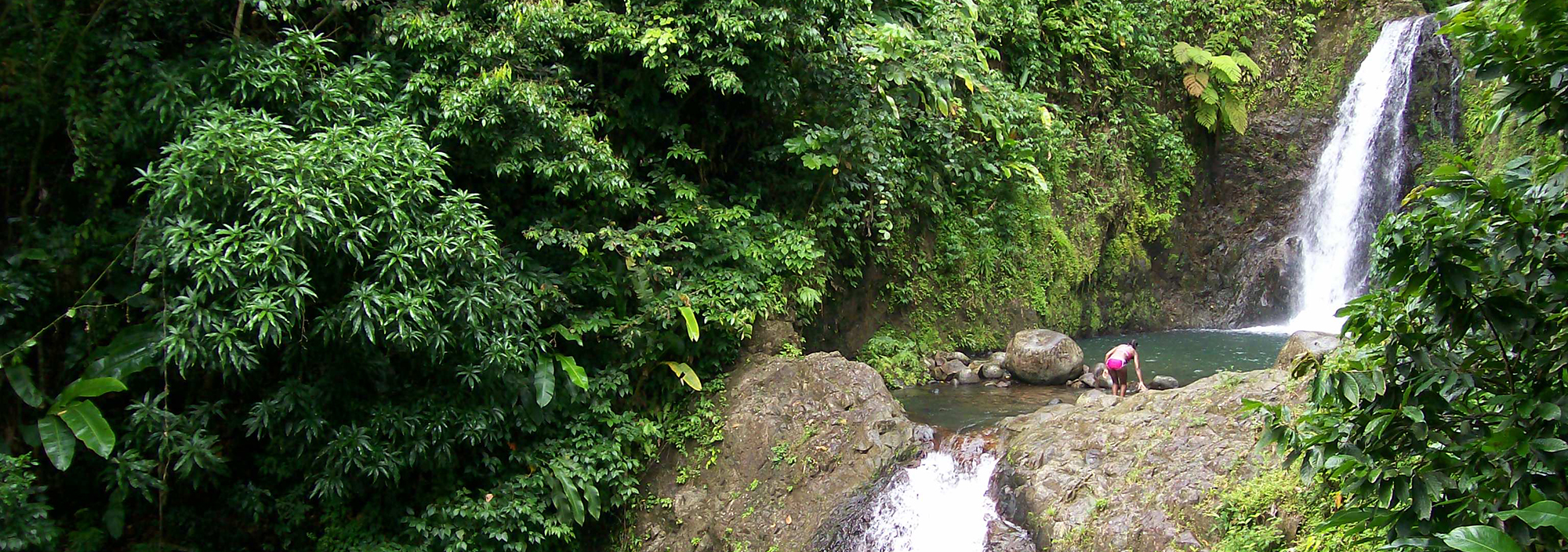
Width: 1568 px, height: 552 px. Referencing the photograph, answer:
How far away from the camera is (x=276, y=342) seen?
653 cm

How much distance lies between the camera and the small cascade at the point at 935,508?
8.03m

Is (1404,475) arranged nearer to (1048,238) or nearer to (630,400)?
(630,400)

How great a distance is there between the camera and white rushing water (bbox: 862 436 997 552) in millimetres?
8039

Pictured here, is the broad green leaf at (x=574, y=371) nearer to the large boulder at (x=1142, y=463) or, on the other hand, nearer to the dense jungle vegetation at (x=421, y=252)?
the dense jungle vegetation at (x=421, y=252)

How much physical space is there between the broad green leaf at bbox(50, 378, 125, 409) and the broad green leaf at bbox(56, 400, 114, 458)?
2.5 inches

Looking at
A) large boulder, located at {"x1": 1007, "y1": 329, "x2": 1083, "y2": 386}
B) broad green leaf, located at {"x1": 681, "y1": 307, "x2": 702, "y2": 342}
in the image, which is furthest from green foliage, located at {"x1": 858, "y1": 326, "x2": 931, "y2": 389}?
broad green leaf, located at {"x1": 681, "y1": 307, "x2": 702, "y2": 342}

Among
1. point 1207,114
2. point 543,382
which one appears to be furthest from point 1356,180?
point 543,382

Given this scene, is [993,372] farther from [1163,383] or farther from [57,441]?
[57,441]

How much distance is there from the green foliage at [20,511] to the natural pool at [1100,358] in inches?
291

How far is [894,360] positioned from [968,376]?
99 centimetres

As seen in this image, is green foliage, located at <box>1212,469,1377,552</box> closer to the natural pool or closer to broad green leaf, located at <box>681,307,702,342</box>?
the natural pool

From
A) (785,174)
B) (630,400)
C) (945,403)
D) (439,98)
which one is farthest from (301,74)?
(945,403)

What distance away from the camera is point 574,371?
326 inches

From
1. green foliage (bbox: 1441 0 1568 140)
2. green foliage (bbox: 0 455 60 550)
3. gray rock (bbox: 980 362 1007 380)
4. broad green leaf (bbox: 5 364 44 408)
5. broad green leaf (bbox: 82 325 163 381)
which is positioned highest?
green foliage (bbox: 1441 0 1568 140)
